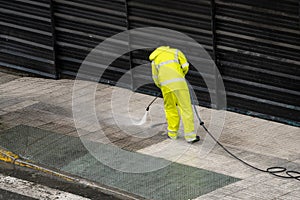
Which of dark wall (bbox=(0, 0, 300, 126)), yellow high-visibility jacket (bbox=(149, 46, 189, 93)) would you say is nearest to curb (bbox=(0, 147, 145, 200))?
yellow high-visibility jacket (bbox=(149, 46, 189, 93))

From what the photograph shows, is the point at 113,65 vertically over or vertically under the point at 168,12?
under

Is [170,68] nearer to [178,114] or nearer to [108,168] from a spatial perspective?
[178,114]

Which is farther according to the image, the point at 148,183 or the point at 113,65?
the point at 113,65

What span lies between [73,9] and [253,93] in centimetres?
405

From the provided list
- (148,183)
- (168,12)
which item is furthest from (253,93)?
(148,183)

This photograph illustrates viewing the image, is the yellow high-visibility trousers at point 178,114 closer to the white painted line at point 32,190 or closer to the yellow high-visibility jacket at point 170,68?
the yellow high-visibility jacket at point 170,68

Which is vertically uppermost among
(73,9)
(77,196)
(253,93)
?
(73,9)

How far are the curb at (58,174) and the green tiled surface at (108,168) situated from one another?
10cm

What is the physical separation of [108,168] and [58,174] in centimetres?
74

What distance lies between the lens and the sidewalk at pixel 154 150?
12109 mm

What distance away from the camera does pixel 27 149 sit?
13.8 m

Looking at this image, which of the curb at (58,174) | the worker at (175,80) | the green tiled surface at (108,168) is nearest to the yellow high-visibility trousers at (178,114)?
the worker at (175,80)

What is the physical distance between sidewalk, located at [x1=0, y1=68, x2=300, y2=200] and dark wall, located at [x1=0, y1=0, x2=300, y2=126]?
0.49 metres

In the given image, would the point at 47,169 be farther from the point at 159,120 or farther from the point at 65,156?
the point at 159,120
